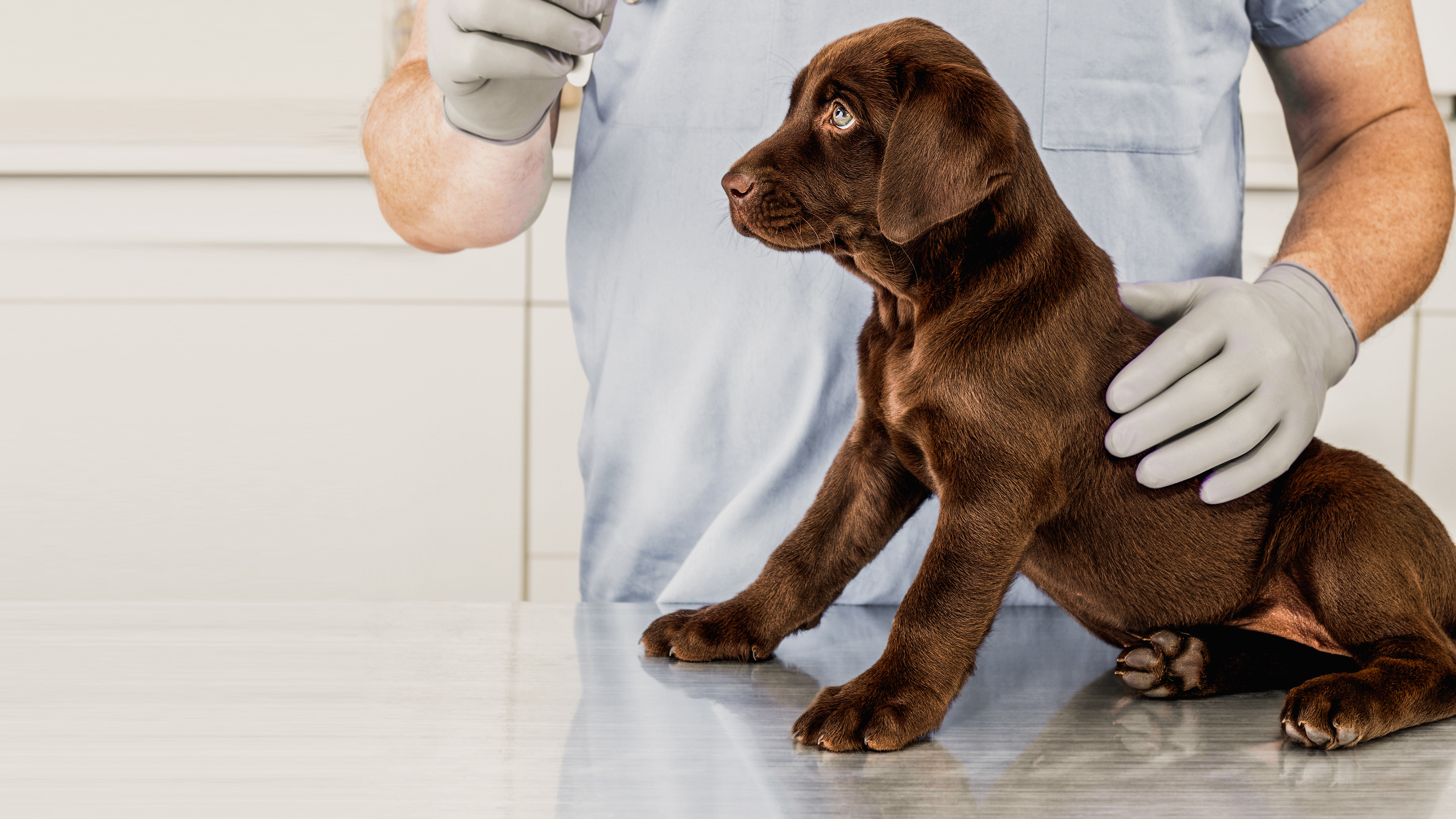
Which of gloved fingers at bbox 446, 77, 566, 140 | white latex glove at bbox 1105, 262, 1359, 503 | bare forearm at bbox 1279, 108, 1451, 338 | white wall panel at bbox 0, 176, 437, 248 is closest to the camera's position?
white latex glove at bbox 1105, 262, 1359, 503

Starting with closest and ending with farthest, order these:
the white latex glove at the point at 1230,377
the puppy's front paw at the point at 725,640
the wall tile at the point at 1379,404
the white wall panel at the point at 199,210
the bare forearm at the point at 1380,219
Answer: the white latex glove at the point at 1230,377
the puppy's front paw at the point at 725,640
the bare forearm at the point at 1380,219
the white wall panel at the point at 199,210
the wall tile at the point at 1379,404

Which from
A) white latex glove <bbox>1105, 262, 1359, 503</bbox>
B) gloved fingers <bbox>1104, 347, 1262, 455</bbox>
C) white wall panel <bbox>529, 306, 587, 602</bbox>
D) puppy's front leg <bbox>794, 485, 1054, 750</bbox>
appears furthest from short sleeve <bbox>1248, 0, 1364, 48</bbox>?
white wall panel <bbox>529, 306, 587, 602</bbox>

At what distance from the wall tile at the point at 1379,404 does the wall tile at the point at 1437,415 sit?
0.08ft

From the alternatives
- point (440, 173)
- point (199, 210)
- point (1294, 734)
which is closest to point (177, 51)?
point (199, 210)

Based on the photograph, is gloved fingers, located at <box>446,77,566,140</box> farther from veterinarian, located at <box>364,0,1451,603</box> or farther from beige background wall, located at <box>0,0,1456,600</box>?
beige background wall, located at <box>0,0,1456,600</box>

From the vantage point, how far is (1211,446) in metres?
0.73

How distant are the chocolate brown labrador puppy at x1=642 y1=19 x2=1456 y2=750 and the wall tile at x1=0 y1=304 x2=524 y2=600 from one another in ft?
4.74

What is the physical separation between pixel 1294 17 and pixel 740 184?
81 cm

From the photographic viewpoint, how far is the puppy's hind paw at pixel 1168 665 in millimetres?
757

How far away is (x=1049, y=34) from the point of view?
112 cm

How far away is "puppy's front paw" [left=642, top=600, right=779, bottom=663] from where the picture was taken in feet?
2.67

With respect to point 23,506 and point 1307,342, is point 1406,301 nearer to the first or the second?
point 1307,342

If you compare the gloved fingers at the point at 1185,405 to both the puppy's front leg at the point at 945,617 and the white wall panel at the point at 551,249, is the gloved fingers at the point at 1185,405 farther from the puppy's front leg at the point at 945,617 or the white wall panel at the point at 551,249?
the white wall panel at the point at 551,249

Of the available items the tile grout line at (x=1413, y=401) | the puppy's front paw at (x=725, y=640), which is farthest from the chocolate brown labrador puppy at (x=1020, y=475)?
the tile grout line at (x=1413, y=401)
